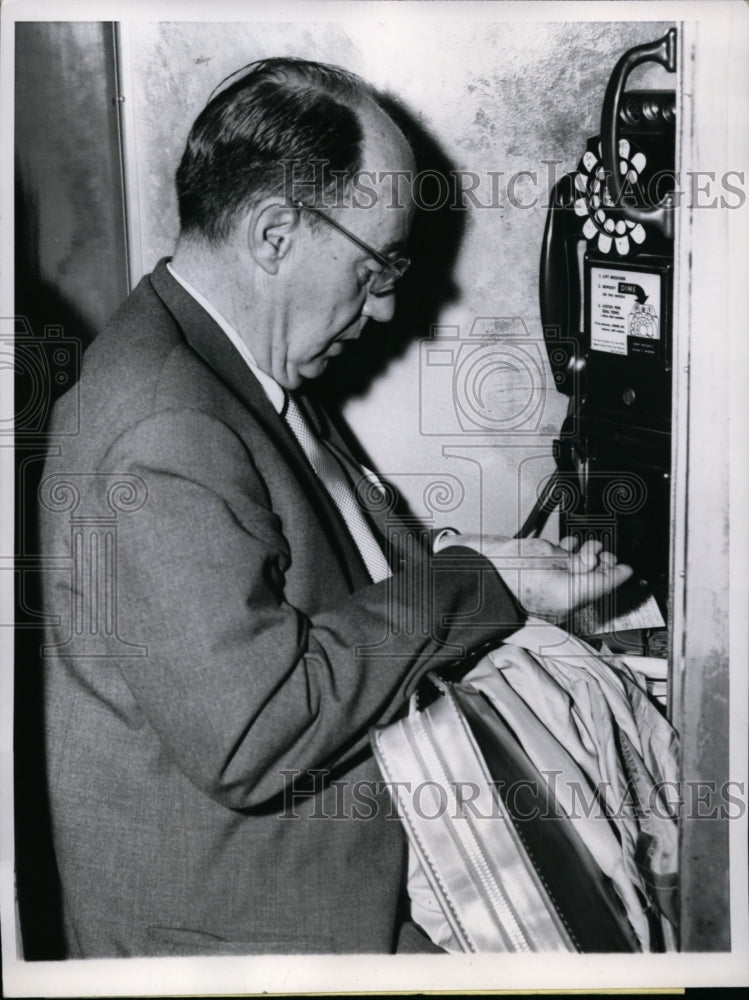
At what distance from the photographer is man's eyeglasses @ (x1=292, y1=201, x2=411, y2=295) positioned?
1.37m

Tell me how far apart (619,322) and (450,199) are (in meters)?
0.30

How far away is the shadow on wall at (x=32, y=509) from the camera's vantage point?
1444 millimetres

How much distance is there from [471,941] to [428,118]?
3.62 feet

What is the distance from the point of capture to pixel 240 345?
139 cm

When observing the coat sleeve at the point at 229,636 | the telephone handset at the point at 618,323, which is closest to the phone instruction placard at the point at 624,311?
the telephone handset at the point at 618,323

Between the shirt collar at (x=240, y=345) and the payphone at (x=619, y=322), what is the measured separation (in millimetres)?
447

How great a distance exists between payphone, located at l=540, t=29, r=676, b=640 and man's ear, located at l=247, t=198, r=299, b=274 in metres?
0.42

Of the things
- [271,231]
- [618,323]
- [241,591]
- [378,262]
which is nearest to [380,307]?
[378,262]

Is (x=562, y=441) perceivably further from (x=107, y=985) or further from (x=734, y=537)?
(x=107, y=985)

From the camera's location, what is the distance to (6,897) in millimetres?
1489

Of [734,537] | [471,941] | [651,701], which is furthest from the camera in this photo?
[651,701]

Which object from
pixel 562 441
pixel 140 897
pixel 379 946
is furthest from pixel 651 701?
pixel 140 897

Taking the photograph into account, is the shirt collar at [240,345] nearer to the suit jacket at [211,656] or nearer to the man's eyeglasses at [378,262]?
the suit jacket at [211,656]

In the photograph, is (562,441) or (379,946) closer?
(379,946)
